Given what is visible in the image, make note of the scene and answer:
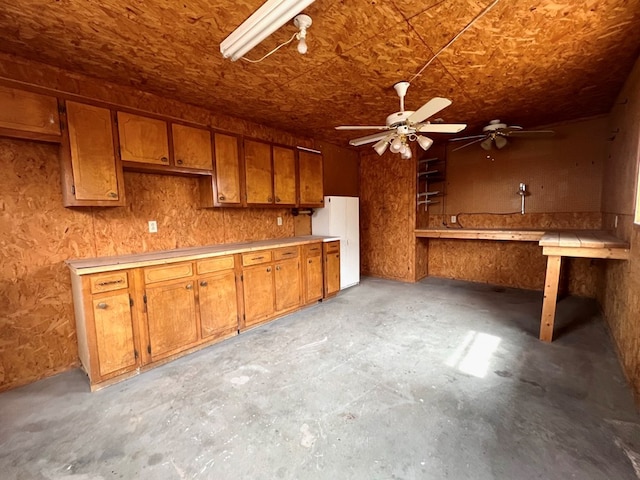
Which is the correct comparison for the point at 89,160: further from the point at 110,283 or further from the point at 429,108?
the point at 429,108

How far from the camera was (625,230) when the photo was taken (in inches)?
98.8

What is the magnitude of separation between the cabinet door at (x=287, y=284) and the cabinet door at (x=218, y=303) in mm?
605

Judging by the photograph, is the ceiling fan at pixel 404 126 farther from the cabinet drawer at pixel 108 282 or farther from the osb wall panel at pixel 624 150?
the cabinet drawer at pixel 108 282

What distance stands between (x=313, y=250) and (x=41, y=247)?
2.73 m

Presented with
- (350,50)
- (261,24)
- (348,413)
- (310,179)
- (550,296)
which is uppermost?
(350,50)

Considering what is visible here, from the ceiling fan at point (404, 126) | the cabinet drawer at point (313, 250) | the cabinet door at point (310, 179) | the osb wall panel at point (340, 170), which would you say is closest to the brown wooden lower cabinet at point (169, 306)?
the cabinet drawer at point (313, 250)

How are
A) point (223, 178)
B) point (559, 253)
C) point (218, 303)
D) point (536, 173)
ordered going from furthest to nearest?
point (536, 173), point (223, 178), point (218, 303), point (559, 253)

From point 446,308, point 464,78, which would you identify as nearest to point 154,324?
point 446,308

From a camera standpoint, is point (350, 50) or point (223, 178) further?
point (223, 178)

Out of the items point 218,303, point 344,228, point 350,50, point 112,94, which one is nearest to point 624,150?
point 350,50

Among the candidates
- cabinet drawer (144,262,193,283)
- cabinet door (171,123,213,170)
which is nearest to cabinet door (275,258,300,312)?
cabinet drawer (144,262,193,283)

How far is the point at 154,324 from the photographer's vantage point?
2.39 m

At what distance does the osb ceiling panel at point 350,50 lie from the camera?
1686 millimetres

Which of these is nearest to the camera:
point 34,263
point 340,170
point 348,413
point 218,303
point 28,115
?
point 348,413
